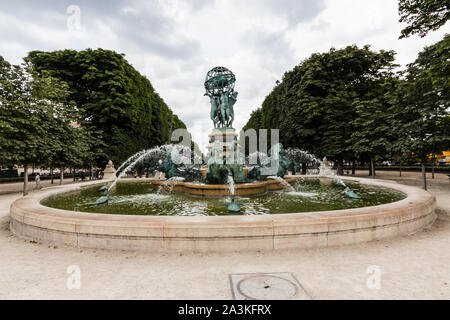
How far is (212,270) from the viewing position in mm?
4387

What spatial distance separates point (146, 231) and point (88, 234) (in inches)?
62.4

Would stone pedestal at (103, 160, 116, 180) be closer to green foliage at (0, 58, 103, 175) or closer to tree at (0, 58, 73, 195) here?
green foliage at (0, 58, 103, 175)

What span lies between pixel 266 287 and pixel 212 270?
1164 millimetres

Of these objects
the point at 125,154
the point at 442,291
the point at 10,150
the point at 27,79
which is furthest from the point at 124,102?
the point at 442,291

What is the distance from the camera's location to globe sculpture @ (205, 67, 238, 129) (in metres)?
16.5

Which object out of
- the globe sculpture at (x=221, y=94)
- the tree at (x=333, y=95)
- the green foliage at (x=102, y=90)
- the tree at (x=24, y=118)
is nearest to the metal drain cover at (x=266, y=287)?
the globe sculpture at (x=221, y=94)

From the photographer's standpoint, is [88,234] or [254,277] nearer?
[254,277]

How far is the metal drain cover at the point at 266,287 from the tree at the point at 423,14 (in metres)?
17.6

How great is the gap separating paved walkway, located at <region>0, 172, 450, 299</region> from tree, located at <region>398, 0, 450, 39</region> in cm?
1526

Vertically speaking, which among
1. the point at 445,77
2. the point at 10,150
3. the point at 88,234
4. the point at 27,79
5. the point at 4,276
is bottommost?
the point at 4,276
